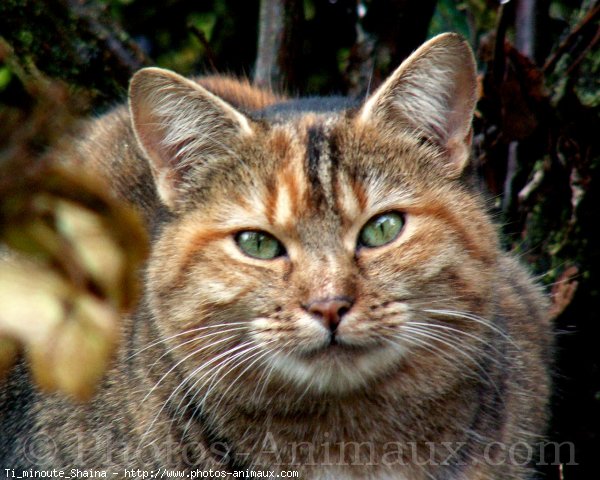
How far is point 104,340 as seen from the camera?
46.4 inches

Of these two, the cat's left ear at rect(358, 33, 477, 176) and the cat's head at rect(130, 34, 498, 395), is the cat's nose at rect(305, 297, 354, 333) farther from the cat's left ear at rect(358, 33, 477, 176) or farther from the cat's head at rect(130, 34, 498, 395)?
the cat's left ear at rect(358, 33, 477, 176)

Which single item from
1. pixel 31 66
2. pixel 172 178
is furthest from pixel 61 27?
pixel 172 178

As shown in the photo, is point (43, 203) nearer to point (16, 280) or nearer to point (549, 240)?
point (16, 280)

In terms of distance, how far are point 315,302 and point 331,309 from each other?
5cm

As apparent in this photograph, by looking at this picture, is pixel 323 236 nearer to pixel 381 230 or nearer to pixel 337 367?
pixel 381 230

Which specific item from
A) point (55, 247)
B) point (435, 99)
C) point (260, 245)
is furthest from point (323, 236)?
point (55, 247)

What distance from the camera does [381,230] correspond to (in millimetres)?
2613

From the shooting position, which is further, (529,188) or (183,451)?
(529,188)

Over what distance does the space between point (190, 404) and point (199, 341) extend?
0.93 ft

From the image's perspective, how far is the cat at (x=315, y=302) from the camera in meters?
2.48

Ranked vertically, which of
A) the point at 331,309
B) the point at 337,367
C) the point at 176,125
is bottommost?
the point at 337,367

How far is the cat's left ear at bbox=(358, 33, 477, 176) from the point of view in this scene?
2764 mm

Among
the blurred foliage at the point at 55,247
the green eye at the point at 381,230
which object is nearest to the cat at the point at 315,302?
the green eye at the point at 381,230

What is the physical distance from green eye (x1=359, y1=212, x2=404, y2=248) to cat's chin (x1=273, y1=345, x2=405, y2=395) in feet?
1.05
